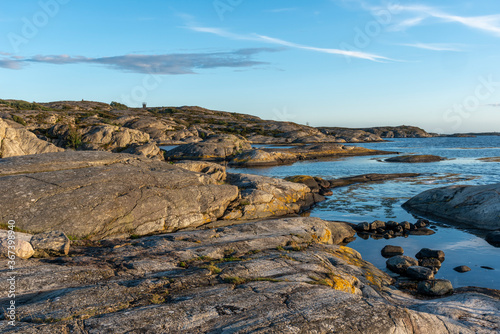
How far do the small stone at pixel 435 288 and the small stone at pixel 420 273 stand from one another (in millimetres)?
1223

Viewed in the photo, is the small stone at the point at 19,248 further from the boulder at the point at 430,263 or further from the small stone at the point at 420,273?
the boulder at the point at 430,263

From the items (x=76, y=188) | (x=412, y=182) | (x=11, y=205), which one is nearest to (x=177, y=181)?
(x=76, y=188)

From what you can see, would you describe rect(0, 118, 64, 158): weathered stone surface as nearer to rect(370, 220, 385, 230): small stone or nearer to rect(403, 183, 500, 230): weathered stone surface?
rect(370, 220, 385, 230): small stone

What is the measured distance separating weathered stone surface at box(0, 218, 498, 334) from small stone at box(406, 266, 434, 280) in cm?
212

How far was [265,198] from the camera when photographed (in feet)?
77.5

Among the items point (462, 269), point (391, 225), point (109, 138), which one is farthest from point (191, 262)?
point (109, 138)

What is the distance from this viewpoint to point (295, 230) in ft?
57.6

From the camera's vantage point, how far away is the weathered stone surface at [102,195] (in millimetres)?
15133

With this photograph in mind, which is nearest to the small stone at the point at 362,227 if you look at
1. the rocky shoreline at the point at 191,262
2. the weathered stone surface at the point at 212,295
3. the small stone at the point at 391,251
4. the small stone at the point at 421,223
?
the rocky shoreline at the point at 191,262

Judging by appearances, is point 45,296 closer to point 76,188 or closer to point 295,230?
point 76,188

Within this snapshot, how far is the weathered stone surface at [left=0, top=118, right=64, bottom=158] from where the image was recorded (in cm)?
3162

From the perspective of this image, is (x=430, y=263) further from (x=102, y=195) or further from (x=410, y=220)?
(x=102, y=195)

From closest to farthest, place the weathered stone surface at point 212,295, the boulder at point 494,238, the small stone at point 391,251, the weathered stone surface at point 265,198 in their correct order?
1. the weathered stone surface at point 212,295
2. the small stone at point 391,251
3. the boulder at point 494,238
4. the weathered stone surface at point 265,198

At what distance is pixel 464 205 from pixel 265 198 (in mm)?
15209
